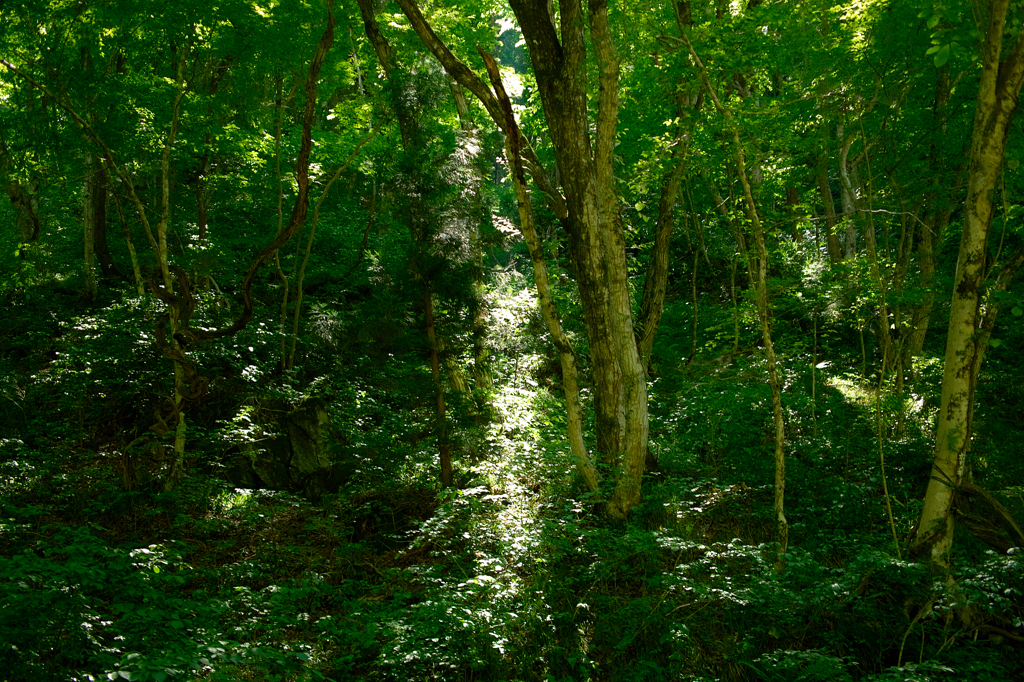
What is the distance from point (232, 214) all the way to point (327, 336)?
14.0ft

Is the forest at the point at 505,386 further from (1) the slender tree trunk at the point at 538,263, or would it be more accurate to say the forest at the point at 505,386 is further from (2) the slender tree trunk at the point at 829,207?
(2) the slender tree trunk at the point at 829,207

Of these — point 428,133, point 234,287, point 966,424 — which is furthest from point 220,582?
point 234,287

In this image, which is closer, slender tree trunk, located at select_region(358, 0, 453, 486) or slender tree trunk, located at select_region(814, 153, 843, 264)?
slender tree trunk, located at select_region(358, 0, 453, 486)

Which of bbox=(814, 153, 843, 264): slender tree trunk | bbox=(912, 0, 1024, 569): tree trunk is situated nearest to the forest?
bbox=(912, 0, 1024, 569): tree trunk

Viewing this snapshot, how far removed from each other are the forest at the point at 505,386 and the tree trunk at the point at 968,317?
0.10 ft

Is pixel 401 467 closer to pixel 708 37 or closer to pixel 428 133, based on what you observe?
pixel 428 133

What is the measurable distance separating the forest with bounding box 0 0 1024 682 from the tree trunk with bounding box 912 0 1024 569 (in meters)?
0.03

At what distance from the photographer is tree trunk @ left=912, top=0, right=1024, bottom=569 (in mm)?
5039

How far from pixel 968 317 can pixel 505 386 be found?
19.8 feet

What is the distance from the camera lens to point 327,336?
1044 cm

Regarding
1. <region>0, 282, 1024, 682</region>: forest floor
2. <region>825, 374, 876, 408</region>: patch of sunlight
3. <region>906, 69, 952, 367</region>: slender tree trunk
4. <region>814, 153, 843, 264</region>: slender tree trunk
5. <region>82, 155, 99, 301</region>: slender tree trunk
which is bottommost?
<region>0, 282, 1024, 682</region>: forest floor

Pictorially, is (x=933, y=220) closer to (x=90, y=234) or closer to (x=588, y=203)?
(x=588, y=203)

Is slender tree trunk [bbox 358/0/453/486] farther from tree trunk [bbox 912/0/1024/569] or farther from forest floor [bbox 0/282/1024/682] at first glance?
tree trunk [bbox 912/0/1024/569]

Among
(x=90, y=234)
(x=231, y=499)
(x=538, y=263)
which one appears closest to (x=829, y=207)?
(x=538, y=263)
